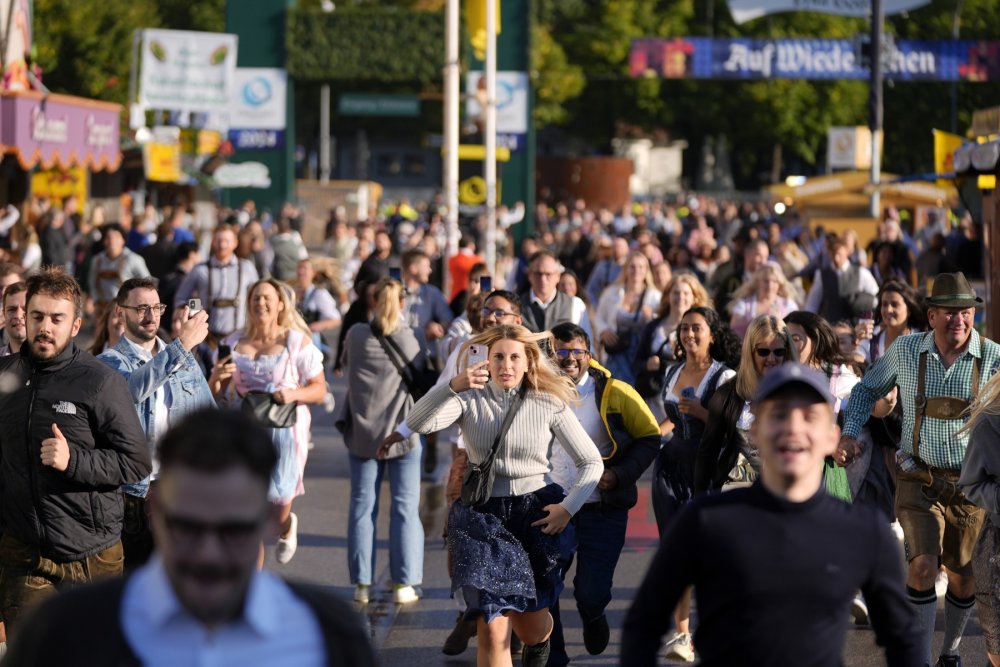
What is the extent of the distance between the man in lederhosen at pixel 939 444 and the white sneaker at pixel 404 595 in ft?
9.30

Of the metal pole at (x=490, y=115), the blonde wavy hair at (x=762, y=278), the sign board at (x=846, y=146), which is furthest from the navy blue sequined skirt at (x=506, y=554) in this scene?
the sign board at (x=846, y=146)

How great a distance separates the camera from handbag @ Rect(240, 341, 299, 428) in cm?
842

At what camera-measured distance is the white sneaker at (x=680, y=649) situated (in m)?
7.66

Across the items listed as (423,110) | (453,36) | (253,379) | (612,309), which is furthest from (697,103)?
(253,379)

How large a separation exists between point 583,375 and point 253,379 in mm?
1933

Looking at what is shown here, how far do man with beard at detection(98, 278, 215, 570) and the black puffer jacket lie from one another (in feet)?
2.18

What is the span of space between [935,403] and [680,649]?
168 centimetres

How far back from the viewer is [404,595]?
29.2 feet

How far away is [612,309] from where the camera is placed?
13453mm

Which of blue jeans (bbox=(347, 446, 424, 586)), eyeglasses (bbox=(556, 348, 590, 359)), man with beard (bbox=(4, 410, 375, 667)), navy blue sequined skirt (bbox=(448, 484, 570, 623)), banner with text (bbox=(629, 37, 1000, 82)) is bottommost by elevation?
blue jeans (bbox=(347, 446, 424, 586))

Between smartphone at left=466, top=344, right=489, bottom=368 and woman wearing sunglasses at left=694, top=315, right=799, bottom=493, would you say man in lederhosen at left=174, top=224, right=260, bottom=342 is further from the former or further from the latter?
woman wearing sunglasses at left=694, top=315, right=799, bottom=493

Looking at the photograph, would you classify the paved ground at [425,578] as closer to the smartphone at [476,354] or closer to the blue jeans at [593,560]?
the blue jeans at [593,560]

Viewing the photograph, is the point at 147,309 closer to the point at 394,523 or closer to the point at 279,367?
the point at 279,367

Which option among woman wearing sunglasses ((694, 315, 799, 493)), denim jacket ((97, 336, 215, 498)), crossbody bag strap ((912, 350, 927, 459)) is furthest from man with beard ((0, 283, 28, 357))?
crossbody bag strap ((912, 350, 927, 459))
